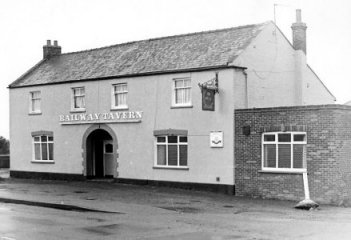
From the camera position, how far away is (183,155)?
25.3 m

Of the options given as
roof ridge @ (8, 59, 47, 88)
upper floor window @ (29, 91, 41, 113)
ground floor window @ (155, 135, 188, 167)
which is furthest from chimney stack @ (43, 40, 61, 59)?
ground floor window @ (155, 135, 188, 167)

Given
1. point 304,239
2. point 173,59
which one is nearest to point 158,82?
point 173,59

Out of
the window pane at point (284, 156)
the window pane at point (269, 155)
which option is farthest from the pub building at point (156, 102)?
the window pane at point (284, 156)

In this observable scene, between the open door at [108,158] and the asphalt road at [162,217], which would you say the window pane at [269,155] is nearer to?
the asphalt road at [162,217]

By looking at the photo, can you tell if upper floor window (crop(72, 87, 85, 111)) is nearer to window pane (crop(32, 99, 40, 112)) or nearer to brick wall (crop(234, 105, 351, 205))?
window pane (crop(32, 99, 40, 112))

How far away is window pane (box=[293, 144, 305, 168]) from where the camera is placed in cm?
2167

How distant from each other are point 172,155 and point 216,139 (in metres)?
2.82

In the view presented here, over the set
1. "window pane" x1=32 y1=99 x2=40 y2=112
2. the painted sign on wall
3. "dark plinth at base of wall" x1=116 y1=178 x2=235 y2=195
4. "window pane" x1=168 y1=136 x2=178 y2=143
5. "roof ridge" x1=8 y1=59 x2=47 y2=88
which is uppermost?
"roof ridge" x1=8 y1=59 x2=47 y2=88

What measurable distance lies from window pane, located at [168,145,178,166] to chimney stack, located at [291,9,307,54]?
8204 mm

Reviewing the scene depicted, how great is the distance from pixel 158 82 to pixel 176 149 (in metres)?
3.25

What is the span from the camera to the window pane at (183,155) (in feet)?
82.5

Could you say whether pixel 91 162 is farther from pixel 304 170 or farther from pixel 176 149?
pixel 304 170

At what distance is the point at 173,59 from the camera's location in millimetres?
26250

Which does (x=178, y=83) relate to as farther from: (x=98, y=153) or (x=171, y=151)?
(x=98, y=153)
